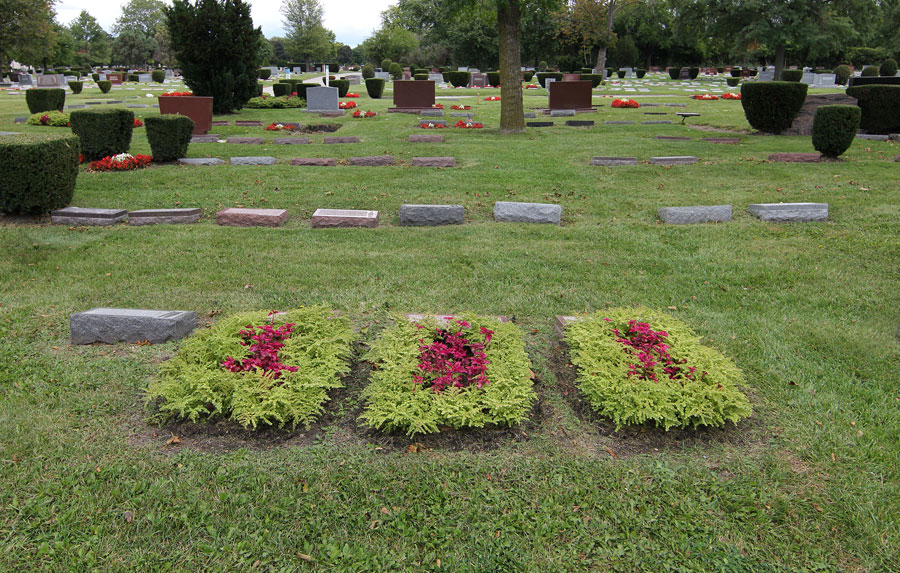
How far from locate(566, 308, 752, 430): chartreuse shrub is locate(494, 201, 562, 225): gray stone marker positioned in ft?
12.2

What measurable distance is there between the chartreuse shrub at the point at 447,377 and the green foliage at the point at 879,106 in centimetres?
1552

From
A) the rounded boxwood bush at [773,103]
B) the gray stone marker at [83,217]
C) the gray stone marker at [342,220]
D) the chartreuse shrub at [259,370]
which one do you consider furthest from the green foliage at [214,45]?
the chartreuse shrub at [259,370]

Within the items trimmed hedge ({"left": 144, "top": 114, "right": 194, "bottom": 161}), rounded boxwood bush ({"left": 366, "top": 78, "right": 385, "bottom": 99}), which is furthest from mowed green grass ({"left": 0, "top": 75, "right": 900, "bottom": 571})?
rounded boxwood bush ({"left": 366, "top": 78, "right": 385, "bottom": 99})

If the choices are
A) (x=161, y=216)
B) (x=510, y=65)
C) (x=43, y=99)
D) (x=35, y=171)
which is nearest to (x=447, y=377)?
(x=161, y=216)

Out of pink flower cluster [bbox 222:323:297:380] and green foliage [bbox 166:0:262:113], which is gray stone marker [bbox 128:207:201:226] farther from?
green foliage [bbox 166:0:262:113]

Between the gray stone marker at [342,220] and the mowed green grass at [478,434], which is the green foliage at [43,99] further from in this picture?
the gray stone marker at [342,220]

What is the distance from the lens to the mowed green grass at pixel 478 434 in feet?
9.12

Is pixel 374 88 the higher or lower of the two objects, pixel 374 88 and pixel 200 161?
Result: the higher

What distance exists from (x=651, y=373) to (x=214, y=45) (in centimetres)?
1981

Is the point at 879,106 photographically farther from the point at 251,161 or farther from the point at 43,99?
the point at 43,99

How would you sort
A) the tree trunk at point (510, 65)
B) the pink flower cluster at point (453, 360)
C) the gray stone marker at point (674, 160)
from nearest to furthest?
the pink flower cluster at point (453, 360) < the gray stone marker at point (674, 160) < the tree trunk at point (510, 65)

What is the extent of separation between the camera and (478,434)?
11.6 ft

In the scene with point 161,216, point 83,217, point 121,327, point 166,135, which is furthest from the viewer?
point 166,135

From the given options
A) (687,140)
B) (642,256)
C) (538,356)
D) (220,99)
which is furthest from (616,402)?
(220,99)
